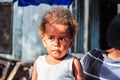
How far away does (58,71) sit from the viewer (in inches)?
99.7

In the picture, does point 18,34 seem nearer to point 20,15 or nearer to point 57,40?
point 20,15

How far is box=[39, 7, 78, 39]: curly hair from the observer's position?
2.50 m

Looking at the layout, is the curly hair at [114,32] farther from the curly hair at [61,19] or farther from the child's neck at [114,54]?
the curly hair at [61,19]

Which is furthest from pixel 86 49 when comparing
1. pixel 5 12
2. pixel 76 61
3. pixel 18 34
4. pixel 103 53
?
pixel 76 61

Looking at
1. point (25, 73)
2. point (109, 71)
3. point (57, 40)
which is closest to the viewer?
point (57, 40)

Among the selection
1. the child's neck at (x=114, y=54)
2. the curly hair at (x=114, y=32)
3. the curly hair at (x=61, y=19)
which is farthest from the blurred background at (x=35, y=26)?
the curly hair at (x=61, y=19)

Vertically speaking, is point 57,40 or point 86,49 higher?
point 57,40

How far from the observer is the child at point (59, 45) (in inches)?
97.7

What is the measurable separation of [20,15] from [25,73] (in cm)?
197

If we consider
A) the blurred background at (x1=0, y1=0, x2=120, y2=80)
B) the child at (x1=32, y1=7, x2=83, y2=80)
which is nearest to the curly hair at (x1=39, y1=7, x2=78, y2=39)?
the child at (x1=32, y1=7, x2=83, y2=80)

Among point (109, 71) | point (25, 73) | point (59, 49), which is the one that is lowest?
point (25, 73)

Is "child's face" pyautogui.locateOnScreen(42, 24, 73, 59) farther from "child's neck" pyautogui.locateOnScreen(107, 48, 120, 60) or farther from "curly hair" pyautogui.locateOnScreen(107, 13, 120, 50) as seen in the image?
"child's neck" pyautogui.locateOnScreen(107, 48, 120, 60)

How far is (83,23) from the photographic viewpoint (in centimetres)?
701

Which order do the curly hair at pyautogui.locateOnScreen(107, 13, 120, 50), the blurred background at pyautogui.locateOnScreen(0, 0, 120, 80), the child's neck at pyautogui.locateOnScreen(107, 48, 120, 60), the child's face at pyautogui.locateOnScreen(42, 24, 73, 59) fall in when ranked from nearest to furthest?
1. the child's face at pyautogui.locateOnScreen(42, 24, 73, 59)
2. the curly hair at pyautogui.locateOnScreen(107, 13, 120, 50)
3. the child's neck at pyautogui.locateOnScreen(107, 48, 120, 60)
4. the blurred background at pyautogui.locateOnScreen(0, 0, 120, 80)
